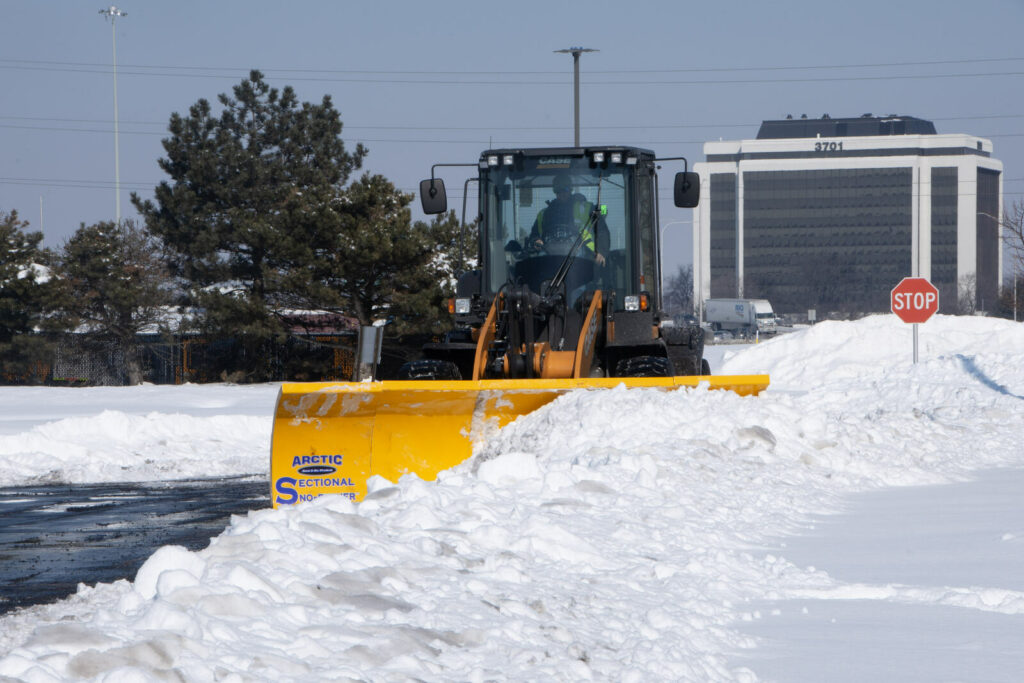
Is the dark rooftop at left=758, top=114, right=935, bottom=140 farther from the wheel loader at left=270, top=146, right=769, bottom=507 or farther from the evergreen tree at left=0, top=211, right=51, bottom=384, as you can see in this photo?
the wheel loader at left=270, top=146, right=769, bottom=507

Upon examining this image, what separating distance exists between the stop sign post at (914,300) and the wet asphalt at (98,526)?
11.6 metres

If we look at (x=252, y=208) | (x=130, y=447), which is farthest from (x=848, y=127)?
(x=130, y=447)

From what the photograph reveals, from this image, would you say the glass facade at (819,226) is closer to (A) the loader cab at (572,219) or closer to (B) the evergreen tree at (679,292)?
(B) the evergreen tree at (679,292)

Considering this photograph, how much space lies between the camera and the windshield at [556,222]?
34.3ft

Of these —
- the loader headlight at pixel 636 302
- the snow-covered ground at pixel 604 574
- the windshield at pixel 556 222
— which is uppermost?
the windshield at pixel 556 222

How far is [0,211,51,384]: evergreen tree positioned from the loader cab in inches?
1046

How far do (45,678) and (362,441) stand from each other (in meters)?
5.33

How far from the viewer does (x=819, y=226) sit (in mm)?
128250

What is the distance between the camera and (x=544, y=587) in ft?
16.1

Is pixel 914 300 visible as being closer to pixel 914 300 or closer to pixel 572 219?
pixel 914 300

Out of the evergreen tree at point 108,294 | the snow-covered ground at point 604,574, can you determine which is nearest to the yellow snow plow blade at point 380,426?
the snow-covered ground at point 604,574

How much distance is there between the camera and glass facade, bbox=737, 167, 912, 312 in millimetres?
124375

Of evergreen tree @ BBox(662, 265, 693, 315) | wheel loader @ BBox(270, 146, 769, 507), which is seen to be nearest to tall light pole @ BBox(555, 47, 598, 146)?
wheel loader @ BBox(270, 146, 769, 507)

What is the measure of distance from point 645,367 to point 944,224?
125653 mm
